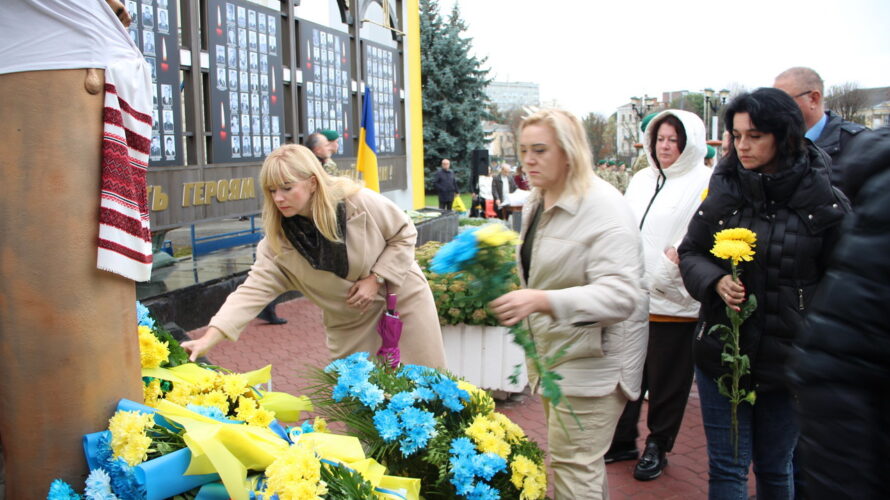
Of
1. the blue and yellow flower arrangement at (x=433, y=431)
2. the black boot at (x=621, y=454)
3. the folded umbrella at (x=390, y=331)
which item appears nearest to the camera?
the blue and yellow flower arrangement at (x=433, y=431)

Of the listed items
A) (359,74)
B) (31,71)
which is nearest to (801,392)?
(31,71)

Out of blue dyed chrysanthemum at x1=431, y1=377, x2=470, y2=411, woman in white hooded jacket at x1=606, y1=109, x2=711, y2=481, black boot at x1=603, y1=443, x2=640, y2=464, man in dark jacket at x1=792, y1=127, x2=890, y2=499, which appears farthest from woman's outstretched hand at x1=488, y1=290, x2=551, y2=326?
black boot at x1=603, y1=443, x2=640, y2=464

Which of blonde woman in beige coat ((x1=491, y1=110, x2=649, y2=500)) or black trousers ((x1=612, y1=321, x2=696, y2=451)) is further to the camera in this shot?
black trousers ((x1=612, y1=321, x2=696, y2=451))

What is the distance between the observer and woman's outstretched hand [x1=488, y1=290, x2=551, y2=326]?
2.18 metres

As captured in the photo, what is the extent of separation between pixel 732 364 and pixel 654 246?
4.28 feet

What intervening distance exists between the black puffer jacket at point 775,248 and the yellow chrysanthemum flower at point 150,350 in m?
1.98

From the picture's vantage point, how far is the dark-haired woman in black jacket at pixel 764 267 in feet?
8.30

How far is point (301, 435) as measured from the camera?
2096 mm

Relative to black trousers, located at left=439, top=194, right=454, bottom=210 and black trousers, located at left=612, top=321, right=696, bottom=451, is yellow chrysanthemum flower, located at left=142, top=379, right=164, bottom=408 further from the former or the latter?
black trousers, located at left=439, top=194, right=454, bottom=210

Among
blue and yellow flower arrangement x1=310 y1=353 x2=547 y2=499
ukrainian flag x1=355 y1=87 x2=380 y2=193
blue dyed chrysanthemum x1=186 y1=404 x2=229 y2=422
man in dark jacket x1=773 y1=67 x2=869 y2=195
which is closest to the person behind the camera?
blue dyed chrysanthemum x1=186 y1=404 x2=229 y2=422

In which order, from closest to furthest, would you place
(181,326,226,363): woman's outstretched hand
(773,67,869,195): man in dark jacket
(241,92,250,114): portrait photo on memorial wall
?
(181,326,226,363): woman's outstretched hand → (773,67,869,195): man in dark jacket → (241,92,250,114): portrait photo on memorial wall

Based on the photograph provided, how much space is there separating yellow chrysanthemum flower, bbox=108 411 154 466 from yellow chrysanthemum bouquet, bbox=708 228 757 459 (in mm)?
1920

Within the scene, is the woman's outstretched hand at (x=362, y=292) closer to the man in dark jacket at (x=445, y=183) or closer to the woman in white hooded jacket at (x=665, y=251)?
the woman in white hooded jacket at (x=665, y=251)

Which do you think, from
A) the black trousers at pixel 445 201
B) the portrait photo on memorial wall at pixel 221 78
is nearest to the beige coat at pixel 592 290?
the portrait photo on memorial wall at pixel 221 78
